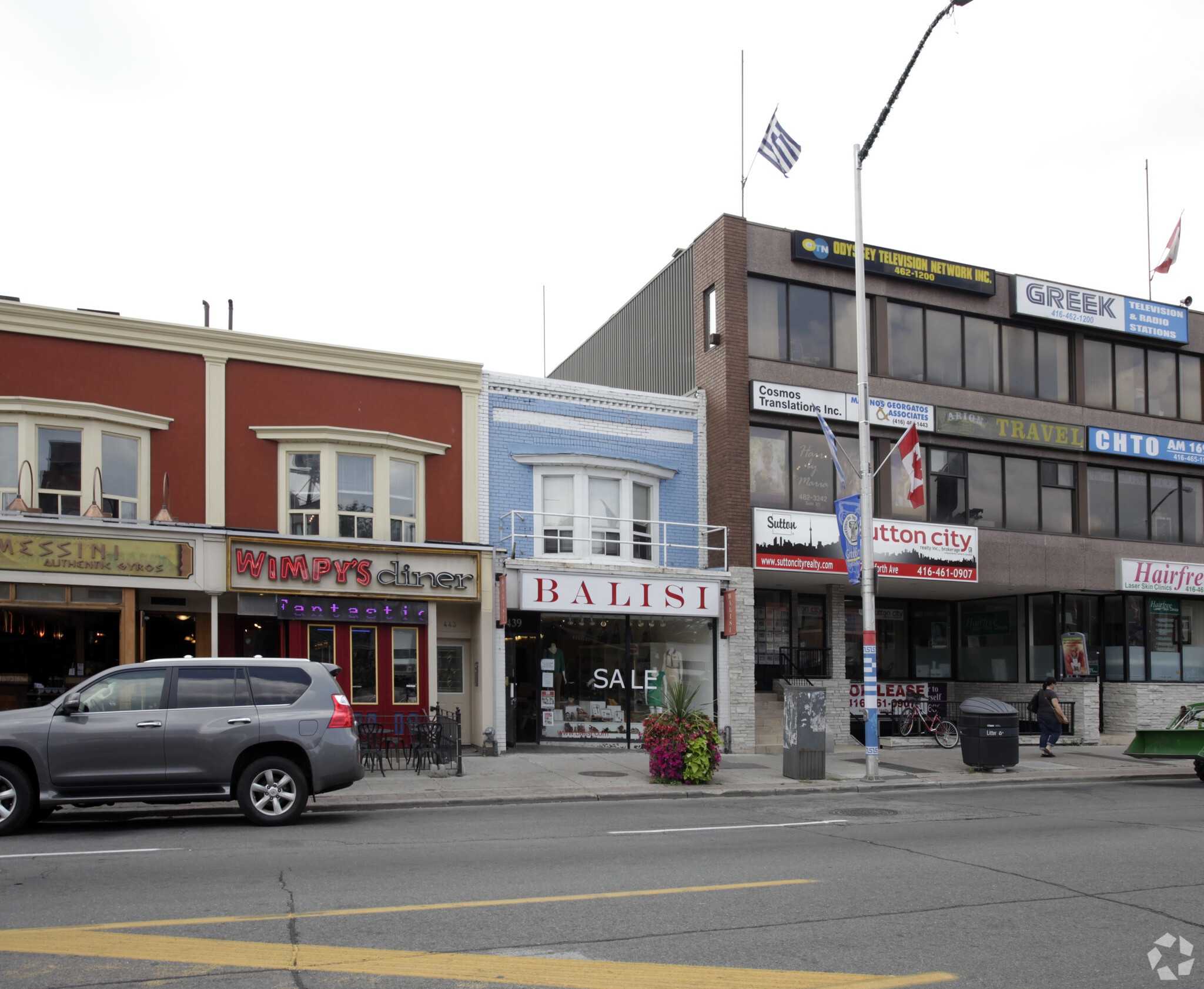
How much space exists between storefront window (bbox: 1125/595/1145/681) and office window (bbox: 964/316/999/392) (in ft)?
23.1

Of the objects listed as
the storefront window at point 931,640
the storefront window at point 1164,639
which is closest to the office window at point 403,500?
the storefront window at point 931,640

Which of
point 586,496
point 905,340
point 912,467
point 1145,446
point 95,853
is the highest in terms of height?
point 905,340

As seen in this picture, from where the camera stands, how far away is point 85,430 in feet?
57.6

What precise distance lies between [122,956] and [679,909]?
12.4 feet

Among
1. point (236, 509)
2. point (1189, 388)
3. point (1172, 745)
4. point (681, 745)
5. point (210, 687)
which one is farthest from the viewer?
point (1189, 388)

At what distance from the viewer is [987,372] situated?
26078mm

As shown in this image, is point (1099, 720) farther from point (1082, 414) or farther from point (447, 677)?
point (447, 677)

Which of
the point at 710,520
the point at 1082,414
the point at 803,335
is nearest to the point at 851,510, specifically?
the point at 710,520

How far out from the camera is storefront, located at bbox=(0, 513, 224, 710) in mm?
16359

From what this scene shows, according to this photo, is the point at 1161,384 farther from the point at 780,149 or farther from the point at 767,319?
the point at 780,149

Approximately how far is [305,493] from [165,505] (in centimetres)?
244

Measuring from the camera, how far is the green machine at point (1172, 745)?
718 inches

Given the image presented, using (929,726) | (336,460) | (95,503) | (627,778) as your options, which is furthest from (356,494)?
(929,726)

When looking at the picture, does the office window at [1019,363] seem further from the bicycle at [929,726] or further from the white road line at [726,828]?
the white road line at [726,828]
